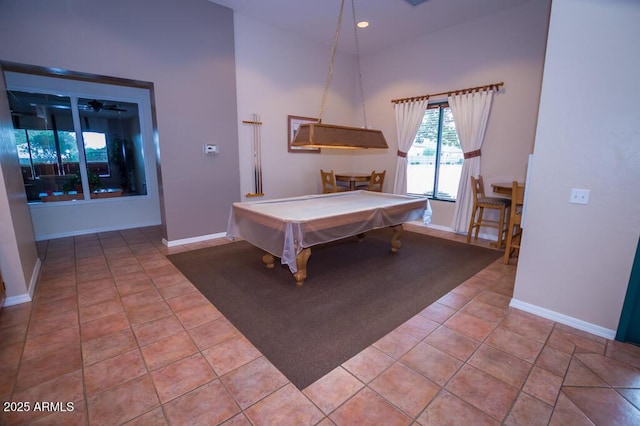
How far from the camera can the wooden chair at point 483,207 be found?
409 cm

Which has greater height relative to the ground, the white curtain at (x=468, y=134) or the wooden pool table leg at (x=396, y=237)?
the white curtain at (x=468, y=134)

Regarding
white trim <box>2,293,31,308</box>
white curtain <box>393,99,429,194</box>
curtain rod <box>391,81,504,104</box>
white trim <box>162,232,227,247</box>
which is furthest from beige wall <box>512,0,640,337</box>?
white trim <box>2,293,31,308</box>

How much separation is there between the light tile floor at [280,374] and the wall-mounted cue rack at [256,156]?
2.64 m

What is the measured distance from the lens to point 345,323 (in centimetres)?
236

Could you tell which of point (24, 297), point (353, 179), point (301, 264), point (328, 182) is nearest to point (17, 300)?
point (24, 297)

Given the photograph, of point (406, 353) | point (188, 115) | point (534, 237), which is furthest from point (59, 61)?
point (534, 237)

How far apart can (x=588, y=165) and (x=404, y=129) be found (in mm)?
3547

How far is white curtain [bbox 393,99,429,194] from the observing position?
5258 millimetres

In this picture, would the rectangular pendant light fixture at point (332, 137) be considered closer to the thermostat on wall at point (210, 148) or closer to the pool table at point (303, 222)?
the pool table at point (303, 222)

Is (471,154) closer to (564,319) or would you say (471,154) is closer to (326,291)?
(564,319)

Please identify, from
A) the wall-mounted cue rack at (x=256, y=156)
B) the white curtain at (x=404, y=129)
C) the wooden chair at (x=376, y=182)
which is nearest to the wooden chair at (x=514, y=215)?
the white curtain at (x=404, y=129)

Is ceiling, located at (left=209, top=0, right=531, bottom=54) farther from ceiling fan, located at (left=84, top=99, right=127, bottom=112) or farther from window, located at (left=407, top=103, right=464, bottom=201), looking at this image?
ceiling fan, located at (left=84, top=99, right=127, bottom=112)

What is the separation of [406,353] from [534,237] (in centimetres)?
157

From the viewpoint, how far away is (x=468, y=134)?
4.65m
